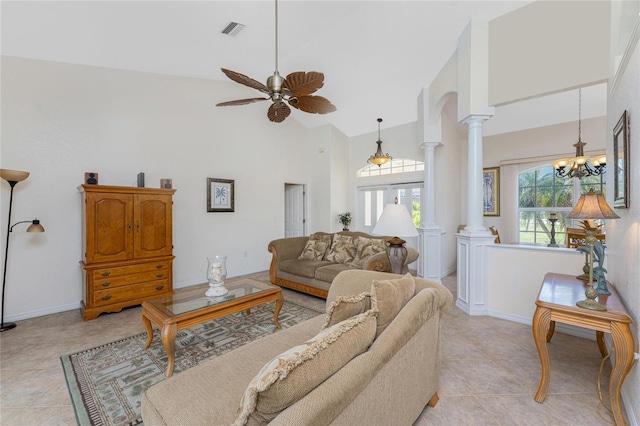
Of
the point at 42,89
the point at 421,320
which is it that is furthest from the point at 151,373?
the point at 42,89

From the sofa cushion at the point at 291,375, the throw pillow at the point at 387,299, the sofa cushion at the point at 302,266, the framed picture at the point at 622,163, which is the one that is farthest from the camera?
the sofa cushion at the point at 302,266

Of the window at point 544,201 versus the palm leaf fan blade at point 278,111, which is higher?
the palm leaf fan blade at point 278,111

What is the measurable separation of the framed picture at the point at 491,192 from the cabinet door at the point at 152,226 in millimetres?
5742

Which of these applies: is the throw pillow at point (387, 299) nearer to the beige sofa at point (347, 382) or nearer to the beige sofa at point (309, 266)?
the beige sofa at point (347, 382)

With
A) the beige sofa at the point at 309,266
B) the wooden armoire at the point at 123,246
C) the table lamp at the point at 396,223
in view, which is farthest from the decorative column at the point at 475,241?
the wooden armoire at the point at 123,246

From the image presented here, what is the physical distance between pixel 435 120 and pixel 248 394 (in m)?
4.71

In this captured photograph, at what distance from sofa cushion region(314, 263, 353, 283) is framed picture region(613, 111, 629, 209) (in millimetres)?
2618

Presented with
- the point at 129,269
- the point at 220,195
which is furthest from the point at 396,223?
the point at 220,195

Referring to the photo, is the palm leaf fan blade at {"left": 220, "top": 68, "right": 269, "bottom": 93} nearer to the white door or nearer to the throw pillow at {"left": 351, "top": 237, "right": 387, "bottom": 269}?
the throw pillow at {"left": 351, "top": 237, "right": 387, "bottom": 269}

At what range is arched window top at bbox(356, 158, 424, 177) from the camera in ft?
18.4

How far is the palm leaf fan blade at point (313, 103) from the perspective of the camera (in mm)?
2613

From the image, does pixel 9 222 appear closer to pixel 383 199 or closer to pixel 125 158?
pixel 125 158

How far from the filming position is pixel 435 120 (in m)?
4.50

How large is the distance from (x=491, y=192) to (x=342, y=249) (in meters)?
3.72
